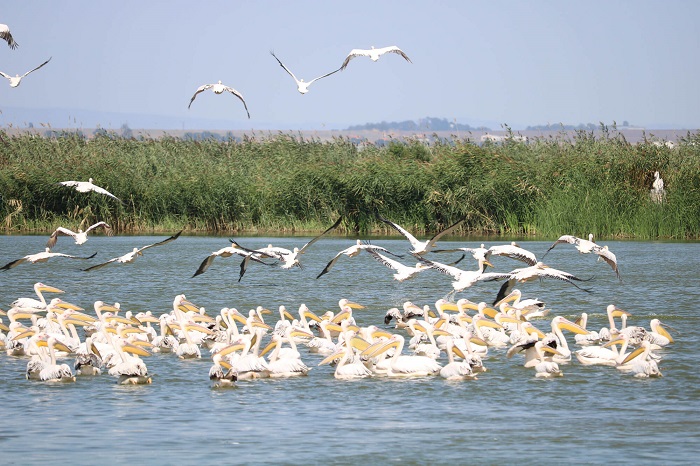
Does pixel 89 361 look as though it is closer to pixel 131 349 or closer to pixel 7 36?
pixel 131 349

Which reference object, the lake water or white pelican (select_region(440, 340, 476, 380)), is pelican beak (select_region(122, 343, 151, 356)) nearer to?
the lake water

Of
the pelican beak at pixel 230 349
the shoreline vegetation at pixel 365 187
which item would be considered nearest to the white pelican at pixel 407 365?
the pelican beak at pixel 230 349

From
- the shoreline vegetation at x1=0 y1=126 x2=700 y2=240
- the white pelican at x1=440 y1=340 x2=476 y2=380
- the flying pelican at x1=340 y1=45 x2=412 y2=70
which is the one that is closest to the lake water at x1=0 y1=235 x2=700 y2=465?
the white pelican at x1=440 y1=340 x2=476 y2=380

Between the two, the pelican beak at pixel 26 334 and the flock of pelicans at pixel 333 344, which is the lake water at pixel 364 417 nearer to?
the flock of pelicans at pixel 333 344

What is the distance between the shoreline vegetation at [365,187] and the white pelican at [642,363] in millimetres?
14002

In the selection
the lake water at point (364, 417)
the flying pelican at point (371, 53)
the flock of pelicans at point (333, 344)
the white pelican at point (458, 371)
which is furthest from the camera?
the flying pelican at point (371, 53)

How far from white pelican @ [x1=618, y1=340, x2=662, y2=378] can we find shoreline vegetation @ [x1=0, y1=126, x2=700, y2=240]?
14.0 meters

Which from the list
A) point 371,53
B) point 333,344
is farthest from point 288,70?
point 333,344

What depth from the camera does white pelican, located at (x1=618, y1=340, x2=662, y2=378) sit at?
9.61 m

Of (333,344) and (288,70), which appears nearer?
(333,344)

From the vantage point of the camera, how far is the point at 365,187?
1035 inches

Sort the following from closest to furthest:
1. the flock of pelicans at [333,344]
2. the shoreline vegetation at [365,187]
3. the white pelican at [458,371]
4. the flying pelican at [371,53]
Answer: the white pelican at [458,371], the flock of pelicans at [333,344], the flying pelican at [371,53], the shoreline vegetation at [365,187]

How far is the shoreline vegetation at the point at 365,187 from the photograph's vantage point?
24.2 meters

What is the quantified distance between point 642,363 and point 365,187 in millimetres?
16902
